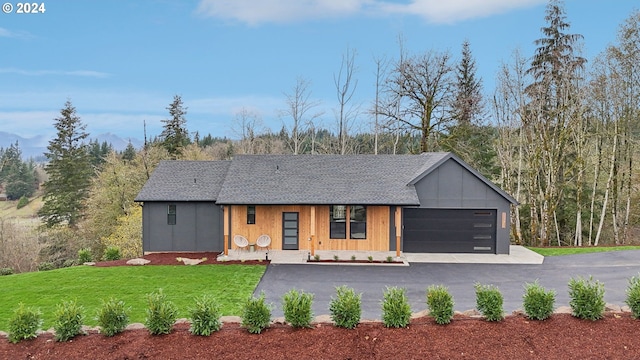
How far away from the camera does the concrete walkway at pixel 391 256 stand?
1416 centimetres

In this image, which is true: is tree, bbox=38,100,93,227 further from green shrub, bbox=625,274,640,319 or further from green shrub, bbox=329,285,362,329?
green shrub, bbox=625,274,640,319

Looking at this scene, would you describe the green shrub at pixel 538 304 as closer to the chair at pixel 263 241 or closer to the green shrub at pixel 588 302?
the green shrub at pixel 588 302

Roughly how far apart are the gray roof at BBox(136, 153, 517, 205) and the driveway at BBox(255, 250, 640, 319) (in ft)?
8.97

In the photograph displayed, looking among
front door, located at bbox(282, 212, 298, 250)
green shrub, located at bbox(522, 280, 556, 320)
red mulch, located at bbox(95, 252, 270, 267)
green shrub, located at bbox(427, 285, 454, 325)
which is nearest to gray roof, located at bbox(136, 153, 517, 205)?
front door, located at bbox(282, 212, 298, 250)

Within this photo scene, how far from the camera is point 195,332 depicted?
648cm

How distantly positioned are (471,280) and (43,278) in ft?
43.5

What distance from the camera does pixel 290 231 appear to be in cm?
1552

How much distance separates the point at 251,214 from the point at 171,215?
11.0 ft

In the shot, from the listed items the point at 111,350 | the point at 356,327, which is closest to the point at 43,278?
the point at 111,350

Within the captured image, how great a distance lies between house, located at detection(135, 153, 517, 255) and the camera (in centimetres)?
1511

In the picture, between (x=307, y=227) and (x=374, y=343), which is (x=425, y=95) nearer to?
(x=307, y=227)

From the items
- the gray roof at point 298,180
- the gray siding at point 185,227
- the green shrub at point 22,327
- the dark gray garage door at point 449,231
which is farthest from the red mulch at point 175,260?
the green shrub at point 22,327

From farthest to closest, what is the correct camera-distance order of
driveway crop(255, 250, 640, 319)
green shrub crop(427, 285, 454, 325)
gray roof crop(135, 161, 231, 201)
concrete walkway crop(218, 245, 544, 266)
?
gray roof crop(135, 161, 231, 201) → concrete walkway crop(218, 245, 544, 266) → driveway crop(255, 250, 640, 319) → green shrub crop(427, 285, 454, 325)

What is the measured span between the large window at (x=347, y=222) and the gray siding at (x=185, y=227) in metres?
4.59
